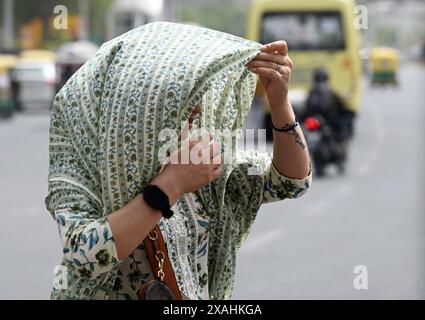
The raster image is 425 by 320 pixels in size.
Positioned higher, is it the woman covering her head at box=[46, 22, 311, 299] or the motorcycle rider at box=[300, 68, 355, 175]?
the woman covering her head at box=[46, 22, 311, 299]

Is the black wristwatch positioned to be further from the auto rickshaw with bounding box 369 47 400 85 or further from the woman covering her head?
the auto rickshaw with bounding box 369 47 400 85

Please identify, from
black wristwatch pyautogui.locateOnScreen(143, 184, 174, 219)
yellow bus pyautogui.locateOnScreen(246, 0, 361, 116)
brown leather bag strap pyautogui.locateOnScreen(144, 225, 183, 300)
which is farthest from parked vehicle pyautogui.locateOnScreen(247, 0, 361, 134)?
black wristwatch pyautogui.locateOnScreen(143, 184, 174, 219)

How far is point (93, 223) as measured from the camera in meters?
2.75

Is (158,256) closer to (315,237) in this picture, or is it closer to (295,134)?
(295,134)

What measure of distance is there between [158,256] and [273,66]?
1.55 feet

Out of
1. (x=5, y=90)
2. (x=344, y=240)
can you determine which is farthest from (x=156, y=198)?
(x=5, y=90)

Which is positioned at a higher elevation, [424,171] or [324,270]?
[324,270]

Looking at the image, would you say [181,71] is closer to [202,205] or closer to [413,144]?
[202,205]

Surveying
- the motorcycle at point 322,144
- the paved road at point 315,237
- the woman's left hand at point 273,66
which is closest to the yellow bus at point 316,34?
the paved road at point 315,237

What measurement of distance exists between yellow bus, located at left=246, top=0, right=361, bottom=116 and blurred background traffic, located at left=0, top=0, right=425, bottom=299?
0.02 metres

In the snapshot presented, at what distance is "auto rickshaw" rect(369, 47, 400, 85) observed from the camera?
5669 cm

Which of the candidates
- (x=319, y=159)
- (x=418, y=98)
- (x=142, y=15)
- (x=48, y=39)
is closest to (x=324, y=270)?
(x=319, y=159)

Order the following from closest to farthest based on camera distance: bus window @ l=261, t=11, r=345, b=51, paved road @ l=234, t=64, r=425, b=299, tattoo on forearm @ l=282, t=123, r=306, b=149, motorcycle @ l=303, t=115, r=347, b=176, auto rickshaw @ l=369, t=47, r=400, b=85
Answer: tattoo on forearm @ l=282, t=123, r=306, b=149, paved road @ l=234, t=64, r=425, b=299, motorcycle @ l=303, t=115, r=347, b=176, bus window @ l=261, t=11, r=345, b=51, auto rickshaw @ l=369, t=47, r=400, b=85

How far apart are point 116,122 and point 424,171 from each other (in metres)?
17.3
